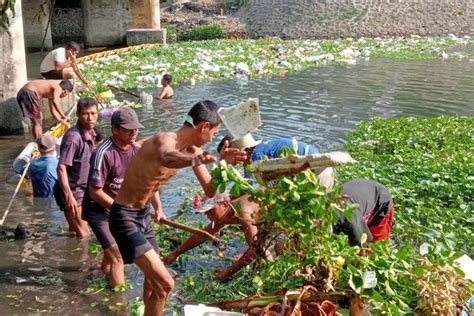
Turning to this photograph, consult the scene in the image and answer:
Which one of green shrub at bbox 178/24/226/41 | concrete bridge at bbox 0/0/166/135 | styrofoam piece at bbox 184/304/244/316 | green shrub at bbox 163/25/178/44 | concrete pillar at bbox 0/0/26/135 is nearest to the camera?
styrofoam piece at bbox 184/304/244/316

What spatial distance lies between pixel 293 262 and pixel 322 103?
39.3 feet

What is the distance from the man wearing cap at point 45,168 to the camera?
844 cm

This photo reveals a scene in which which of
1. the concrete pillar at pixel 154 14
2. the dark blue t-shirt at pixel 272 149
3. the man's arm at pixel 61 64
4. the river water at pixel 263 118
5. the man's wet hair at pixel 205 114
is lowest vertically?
the river water at pixel 263 118

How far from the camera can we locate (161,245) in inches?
266

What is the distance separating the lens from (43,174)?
8492 millimetres

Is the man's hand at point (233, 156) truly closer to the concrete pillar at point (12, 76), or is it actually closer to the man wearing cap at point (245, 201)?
the man wearing cap at point (245, 201)

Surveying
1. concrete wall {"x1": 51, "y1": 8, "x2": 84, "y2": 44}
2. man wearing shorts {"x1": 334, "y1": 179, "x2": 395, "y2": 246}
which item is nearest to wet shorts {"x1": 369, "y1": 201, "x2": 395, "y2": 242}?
man wearing shorts {"x1": 334, "y1": 179, "x2": 395, "y2": 246}

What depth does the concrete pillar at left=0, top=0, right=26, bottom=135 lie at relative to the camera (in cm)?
1202

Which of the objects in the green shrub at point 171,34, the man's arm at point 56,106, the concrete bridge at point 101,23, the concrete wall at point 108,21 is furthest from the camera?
the green shrub at point 171,34

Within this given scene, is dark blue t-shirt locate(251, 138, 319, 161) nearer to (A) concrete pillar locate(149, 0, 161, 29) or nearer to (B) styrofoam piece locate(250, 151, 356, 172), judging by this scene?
(B) styrofoam piece locate(250, 151, 356, 172)

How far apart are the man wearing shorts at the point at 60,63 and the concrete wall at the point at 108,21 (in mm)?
18367

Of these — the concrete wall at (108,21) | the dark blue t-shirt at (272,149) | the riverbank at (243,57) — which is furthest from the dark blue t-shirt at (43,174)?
the concrete wall at (108,21)

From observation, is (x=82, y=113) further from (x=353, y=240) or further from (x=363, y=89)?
(x=363, y=89)

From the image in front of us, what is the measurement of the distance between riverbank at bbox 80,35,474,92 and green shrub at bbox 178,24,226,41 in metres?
5.03
